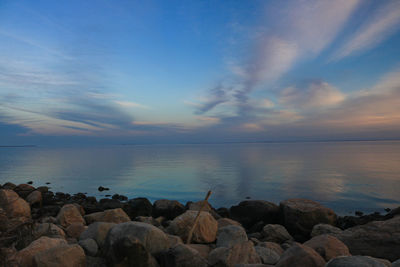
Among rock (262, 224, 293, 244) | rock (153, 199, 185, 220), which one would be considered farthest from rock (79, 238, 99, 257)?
rock (153, 199, 185, 220)

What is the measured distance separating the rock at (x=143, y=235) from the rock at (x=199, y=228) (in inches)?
83.2

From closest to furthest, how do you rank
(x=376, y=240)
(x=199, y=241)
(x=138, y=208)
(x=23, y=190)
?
(x=376, y=240) → (x=199, y=241) → (x=138, y=208) → (x=23, y=190)

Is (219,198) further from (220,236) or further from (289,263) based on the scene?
(289,263)

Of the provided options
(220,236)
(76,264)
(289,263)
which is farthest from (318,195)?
(76,264)

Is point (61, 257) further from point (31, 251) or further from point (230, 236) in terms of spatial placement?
point (230, 236)

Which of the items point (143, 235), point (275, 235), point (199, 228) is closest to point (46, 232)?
point (143, 235)

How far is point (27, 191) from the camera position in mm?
20266

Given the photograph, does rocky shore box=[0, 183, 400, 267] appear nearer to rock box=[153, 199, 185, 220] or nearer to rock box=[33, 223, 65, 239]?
rock box=[33, 223, 65, 239]

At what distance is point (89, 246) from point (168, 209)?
8.76 meters

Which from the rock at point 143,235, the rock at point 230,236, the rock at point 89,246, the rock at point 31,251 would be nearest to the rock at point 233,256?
the rock at point 143,235

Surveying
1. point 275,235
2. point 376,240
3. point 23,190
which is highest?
point 376,240

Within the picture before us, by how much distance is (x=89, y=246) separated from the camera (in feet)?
20.8

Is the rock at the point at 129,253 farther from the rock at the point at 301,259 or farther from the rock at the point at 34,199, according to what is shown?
the rock at the point at 34,199

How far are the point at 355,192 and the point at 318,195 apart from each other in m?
3.83
